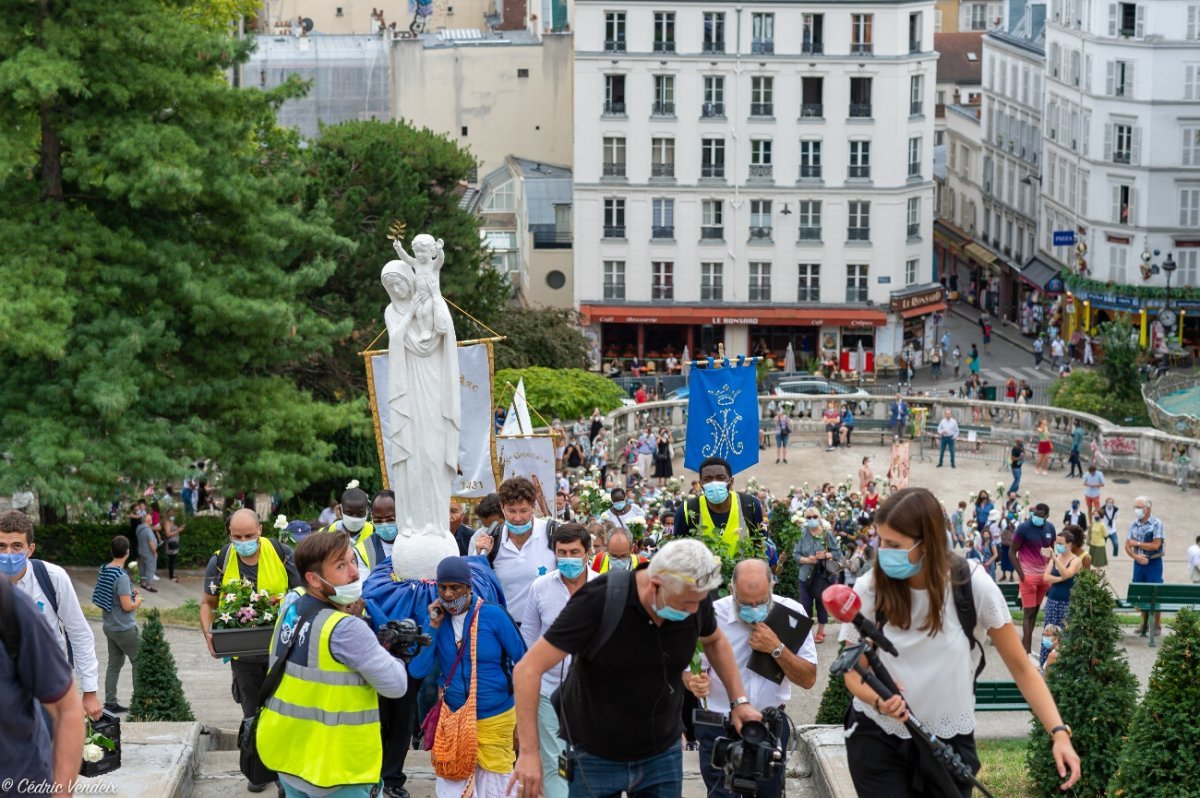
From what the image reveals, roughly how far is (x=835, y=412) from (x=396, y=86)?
35.7 meters

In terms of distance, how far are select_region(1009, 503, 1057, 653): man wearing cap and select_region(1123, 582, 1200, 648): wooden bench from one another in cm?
102

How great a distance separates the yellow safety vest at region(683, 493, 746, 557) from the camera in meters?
16.2

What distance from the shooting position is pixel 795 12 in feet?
245

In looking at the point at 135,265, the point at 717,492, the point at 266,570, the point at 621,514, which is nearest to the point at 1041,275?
the point at 135,265

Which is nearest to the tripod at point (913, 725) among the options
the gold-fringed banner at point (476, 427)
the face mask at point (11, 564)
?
the face mask at point (11, 564)

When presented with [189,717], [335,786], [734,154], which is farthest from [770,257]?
[335,786]

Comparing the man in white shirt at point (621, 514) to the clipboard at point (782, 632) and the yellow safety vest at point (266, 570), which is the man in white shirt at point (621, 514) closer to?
the yellow safety vest at point (266, 570)

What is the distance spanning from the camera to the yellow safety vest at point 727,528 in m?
16.2

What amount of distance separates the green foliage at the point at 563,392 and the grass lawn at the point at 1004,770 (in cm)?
3076

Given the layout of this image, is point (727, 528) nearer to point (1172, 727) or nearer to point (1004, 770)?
point (1004, 770)

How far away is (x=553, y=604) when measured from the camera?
13758 millimetres

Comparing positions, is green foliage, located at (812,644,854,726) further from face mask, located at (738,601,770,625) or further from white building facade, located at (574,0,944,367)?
white building facade, located at (574,0,944,367)

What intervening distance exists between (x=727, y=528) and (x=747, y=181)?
A: 60.1 meters

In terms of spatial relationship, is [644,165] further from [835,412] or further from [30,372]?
[30,372]
